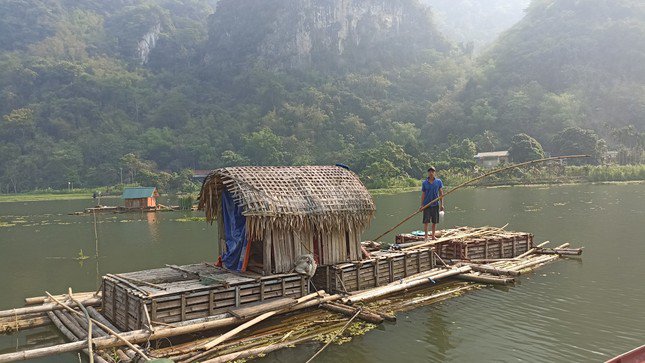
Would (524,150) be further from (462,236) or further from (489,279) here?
(489,279)

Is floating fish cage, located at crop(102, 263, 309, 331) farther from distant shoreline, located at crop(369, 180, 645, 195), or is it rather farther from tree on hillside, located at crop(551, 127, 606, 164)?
tree on hillside, located at crop(551, 127, 606, 164)

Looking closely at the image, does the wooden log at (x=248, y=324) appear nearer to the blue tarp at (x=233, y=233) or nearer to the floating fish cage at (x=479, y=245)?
the blue tarp at (x=233, y=233)

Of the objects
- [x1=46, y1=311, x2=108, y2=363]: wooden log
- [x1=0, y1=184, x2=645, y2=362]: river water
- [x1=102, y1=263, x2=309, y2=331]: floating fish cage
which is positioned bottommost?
[x1=0, y1=184, x2=645, y2=362]: river water

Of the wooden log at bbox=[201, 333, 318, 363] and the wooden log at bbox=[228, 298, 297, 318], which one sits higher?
the wooden log at bbox=[228, 298, 297, 318]

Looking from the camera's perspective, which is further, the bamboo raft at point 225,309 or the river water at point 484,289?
the river water at point 484,289

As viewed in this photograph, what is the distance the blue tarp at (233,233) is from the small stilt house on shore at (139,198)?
36.6m

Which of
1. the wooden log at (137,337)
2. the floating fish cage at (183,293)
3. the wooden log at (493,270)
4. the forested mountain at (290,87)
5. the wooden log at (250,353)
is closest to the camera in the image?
the wooden log at (137,337)

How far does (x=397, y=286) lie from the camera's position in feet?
40.7

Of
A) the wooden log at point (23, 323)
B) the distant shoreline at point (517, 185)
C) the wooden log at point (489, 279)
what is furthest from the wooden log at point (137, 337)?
the distant shoreline at point (517, 185)

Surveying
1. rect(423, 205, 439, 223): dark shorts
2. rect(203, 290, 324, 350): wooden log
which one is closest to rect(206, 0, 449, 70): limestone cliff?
rect(423, 205, 439, 223): dark shorts

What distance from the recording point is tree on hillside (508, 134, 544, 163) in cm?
6588

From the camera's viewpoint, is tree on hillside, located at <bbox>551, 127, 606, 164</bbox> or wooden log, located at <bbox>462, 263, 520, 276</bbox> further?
tree on hillside, located at <bbox>551, 127, 606, 164</bbox>

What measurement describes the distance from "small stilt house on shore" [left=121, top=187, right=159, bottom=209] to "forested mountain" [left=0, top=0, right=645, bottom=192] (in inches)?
1061

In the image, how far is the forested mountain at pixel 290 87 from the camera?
8738 cm
